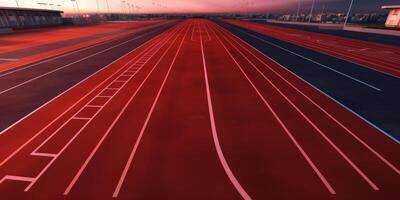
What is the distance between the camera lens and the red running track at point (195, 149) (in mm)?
5027

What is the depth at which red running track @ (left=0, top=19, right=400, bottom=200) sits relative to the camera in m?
5.03

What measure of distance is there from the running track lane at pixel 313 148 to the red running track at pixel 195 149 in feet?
0.10

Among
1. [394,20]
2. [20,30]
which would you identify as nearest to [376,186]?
[394,20]

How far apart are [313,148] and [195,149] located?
12.3 feet

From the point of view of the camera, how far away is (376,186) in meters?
5.04

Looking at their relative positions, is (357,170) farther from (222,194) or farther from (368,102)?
(368,102)

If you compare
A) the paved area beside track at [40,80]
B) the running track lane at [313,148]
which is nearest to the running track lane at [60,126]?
the paved area beside track at [40,80]

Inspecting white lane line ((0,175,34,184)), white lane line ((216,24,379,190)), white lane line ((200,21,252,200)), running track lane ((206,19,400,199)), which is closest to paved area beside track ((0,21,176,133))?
white lane line ((0,175,34,184))

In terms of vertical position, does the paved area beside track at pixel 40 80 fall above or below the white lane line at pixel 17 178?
below

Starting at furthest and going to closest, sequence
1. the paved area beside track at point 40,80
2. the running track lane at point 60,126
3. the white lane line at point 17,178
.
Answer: the paved area beside track at point 40,80, the running track lane at point 60,126, the white lane line at point 17,178

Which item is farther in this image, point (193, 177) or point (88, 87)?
point (88, 87)

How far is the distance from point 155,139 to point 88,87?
7088mm

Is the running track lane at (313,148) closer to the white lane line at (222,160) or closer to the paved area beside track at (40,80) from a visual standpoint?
the white lane line at (222,160)

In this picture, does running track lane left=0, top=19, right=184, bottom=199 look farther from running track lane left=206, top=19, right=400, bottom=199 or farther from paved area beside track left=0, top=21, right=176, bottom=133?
running track lane left=206, top=19, right=400, bottom=199
